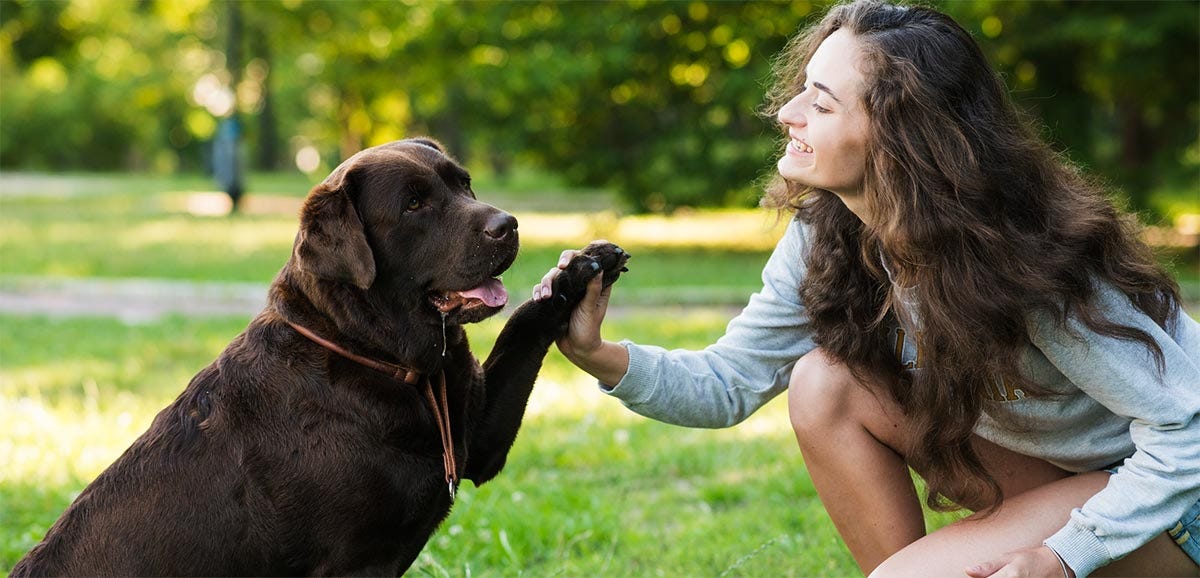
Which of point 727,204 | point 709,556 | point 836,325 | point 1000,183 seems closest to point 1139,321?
point 1000,183

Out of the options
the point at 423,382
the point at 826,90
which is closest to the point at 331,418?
the point at 423,382

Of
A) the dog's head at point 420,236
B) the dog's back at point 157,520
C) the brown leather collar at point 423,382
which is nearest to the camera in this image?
the dog's back at point 157,520

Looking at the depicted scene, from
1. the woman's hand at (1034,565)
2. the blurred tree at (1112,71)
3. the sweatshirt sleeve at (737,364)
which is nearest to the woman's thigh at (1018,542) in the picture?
the woman's hand at (1034,565)

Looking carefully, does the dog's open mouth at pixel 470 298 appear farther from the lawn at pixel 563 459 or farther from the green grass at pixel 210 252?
the green grass at pixel 210 252

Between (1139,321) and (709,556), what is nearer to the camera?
(1139,321)

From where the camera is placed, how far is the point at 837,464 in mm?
3029

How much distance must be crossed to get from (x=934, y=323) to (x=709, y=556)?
1339 millimetres

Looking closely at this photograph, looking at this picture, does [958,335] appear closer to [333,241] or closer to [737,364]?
[737,364]

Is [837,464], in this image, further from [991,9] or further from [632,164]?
[632,164]

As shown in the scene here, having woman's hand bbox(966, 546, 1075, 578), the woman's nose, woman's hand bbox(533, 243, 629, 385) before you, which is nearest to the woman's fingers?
woman's hand bbox(533, 243, 629, 385)

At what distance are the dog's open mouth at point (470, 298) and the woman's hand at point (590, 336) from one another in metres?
0.17

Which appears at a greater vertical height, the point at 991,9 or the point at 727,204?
the point at 991,9

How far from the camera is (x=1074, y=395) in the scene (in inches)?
114

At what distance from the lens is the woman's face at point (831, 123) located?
2.78m
